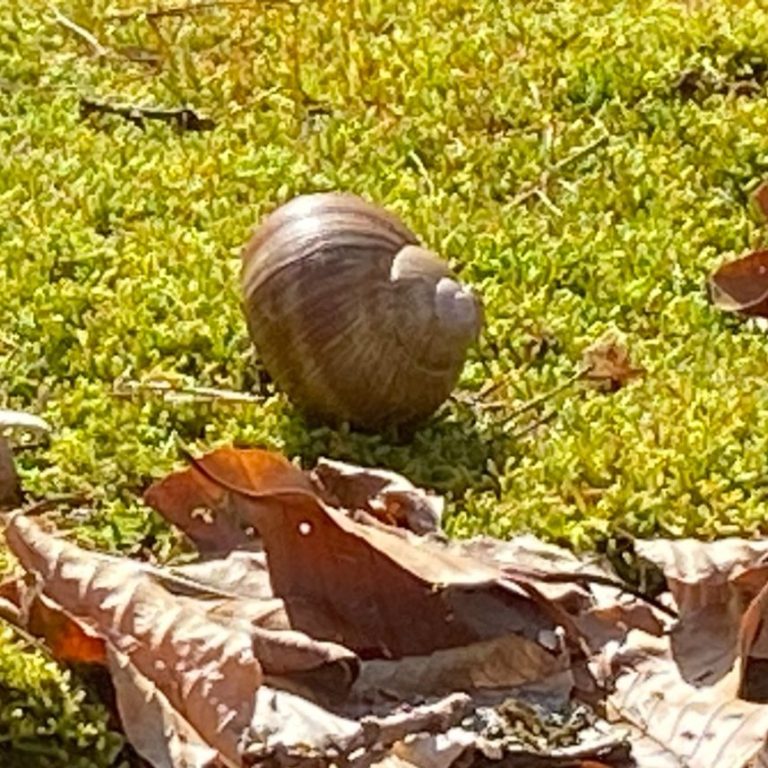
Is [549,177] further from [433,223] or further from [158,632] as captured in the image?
[158,632]

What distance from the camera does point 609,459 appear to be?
3.34 meters

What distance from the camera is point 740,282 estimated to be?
3812mm

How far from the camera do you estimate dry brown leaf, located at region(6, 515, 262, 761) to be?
2588 millimetres

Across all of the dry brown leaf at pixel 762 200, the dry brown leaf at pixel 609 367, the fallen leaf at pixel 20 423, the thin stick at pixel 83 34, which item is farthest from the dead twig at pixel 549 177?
the fallen leaf at pixel 20 423

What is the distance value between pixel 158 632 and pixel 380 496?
1.73 ft

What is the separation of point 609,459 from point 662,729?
2.51 feet

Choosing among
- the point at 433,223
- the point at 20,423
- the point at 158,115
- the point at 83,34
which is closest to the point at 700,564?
the point at 20,423

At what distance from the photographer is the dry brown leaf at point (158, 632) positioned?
8.49 ft

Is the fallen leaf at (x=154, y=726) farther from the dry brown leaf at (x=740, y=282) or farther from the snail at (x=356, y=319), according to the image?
the dry brown leaf at (x=740, y=282)

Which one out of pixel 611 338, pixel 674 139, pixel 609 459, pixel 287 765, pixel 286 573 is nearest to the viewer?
pixel 287 765

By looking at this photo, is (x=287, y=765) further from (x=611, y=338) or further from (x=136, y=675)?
(x=611, y=338)

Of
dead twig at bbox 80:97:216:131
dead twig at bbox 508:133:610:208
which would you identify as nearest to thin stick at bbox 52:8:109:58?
dead twig at bbox 80:97:216:131

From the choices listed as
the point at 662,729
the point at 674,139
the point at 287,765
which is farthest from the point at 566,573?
the point at 674,139

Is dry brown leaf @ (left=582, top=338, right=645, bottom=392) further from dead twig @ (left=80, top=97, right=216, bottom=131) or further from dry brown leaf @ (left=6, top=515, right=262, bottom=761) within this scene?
dead twig @ (left=80, top=97, right=216, bottom=131)
